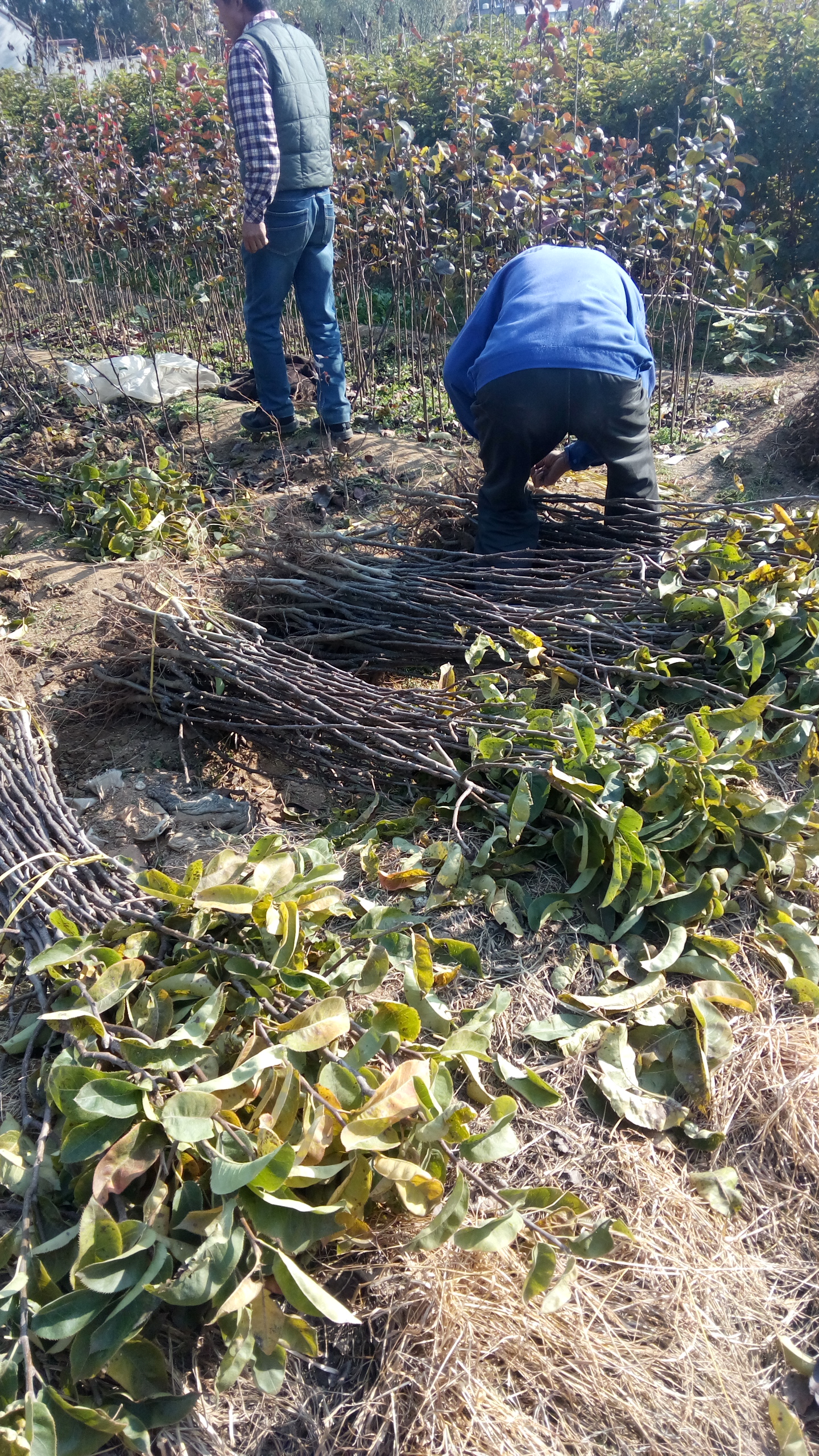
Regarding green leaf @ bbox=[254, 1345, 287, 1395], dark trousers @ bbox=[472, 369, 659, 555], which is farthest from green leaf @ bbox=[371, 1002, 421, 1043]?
dark trousers @ bbox=[472, 369, 659, 555]

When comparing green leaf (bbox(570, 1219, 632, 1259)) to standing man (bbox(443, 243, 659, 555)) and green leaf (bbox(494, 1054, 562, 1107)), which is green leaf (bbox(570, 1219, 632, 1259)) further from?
standing man (bbox(443, 243, 659, 555))

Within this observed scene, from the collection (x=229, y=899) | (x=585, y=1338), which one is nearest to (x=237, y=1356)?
(x=585, y=1338)

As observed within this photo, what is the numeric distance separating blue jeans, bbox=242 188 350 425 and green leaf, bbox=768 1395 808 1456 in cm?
484

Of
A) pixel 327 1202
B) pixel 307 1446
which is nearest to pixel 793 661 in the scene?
pixel 327 1202

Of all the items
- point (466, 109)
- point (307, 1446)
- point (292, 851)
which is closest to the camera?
point (307, 1446)

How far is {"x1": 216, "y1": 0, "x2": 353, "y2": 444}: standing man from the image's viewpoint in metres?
4.51

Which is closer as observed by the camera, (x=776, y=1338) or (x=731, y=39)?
(x=776, y=1338)

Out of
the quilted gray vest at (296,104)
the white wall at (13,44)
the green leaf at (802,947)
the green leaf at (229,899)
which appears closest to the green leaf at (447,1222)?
the green leaf at (229,899)

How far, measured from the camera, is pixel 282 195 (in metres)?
4.72

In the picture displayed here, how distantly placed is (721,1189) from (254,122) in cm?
487

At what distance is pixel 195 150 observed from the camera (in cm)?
696

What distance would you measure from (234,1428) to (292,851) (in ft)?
3.65

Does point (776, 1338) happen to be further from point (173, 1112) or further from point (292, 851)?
point (292, 851)

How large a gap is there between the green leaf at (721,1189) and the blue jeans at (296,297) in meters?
4.47
